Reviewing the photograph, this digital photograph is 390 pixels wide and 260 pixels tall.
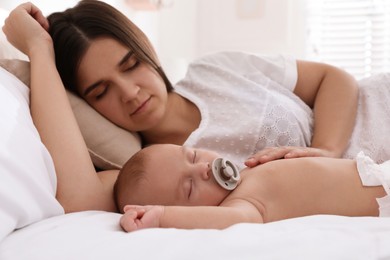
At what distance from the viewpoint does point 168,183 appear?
0.92 meters

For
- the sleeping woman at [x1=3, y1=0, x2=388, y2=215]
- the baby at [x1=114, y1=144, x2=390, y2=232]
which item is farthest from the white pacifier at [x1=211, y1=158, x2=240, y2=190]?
the sleeping woman at [x1=3, y1=0, x2=388, y2=215]

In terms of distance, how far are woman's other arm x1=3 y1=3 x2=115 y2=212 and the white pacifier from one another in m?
0.23

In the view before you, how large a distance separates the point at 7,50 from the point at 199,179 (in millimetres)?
624

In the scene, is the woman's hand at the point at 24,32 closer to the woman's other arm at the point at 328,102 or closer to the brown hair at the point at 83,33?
the brown hair at the point at 83,33

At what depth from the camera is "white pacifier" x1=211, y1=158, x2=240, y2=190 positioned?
3.04 ft

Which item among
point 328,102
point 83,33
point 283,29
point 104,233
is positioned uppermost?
point 83,33

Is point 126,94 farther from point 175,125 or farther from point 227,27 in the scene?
point 227,27

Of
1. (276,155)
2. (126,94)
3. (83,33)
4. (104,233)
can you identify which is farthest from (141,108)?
(104,233)

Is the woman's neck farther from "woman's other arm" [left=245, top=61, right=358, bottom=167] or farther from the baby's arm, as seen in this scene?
the baby's arm

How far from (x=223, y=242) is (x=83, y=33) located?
0.89 metres

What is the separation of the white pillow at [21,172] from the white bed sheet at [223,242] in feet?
0.13

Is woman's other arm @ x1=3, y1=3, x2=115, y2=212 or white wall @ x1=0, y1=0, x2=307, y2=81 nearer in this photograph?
A: woman's other arm @ x1=3, y1=3, x2=115, y2=212

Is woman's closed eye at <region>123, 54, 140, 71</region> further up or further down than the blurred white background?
further up

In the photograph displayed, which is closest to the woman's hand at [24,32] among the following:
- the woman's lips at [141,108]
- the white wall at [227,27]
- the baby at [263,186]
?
the woman's lips at [141,108]
